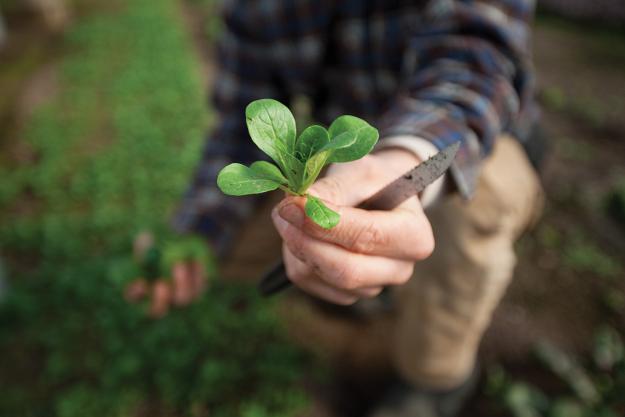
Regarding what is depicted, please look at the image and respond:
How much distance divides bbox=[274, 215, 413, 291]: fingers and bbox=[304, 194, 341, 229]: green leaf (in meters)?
0.12

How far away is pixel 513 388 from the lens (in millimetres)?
1943

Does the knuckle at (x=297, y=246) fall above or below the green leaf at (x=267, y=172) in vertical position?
below

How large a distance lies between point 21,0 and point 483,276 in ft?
18.5

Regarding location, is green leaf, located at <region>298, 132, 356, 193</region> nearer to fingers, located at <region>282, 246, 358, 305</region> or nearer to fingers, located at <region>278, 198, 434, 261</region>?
fingers, located at <region>278, 198, 434, 261</region>

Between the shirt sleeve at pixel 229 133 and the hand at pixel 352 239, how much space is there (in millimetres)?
1306

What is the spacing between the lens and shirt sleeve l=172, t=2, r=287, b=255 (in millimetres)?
2105

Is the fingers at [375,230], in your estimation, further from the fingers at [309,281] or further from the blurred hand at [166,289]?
the blurred hand at [166,289]

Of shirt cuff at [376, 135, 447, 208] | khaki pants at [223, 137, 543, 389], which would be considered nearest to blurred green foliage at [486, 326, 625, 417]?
khaki pants at [223, 137, 543, 389]

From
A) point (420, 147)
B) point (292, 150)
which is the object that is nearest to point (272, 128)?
point (292, 150)

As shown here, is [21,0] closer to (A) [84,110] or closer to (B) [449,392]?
(A) [84,110]

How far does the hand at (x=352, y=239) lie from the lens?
77 centimetres

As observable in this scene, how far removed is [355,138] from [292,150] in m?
0.10

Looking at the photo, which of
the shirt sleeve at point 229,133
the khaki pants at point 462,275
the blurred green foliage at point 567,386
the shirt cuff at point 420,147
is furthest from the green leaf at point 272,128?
the blurred green foliage at point 567,386

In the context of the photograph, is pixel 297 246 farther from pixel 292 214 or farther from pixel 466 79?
pixel 466 79
